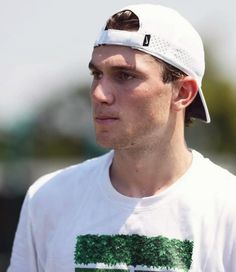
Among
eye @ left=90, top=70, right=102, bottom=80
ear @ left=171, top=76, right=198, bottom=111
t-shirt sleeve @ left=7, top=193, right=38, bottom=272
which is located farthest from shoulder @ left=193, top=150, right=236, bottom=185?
t-shirt sleeve @ left=7, top=193, right=38, bottom=272

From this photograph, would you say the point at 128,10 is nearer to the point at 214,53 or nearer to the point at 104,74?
the point at 104,74

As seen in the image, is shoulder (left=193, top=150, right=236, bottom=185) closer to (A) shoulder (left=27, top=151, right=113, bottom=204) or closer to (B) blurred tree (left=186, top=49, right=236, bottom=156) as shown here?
(A) shoulder (left=27, top=151, right=113, bottom=204)

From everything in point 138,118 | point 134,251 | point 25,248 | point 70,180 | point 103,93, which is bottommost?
point 25,248

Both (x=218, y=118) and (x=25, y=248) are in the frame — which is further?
(x=218, y=118)

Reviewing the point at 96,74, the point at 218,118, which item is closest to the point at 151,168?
the point at 96,74

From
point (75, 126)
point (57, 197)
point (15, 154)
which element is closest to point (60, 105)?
point (75, 126)

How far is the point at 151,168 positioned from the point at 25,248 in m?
0.75

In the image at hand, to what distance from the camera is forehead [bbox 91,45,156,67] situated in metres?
5.62

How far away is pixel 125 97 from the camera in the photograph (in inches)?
220

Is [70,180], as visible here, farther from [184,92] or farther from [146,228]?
[184,92]

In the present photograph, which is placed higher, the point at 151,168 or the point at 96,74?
the point at 96,74

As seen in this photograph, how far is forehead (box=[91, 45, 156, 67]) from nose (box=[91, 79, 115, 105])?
10 cm

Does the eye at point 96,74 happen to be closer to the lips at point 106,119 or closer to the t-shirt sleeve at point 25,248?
the lips at point 106,119

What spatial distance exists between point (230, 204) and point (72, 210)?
2.51 feet
